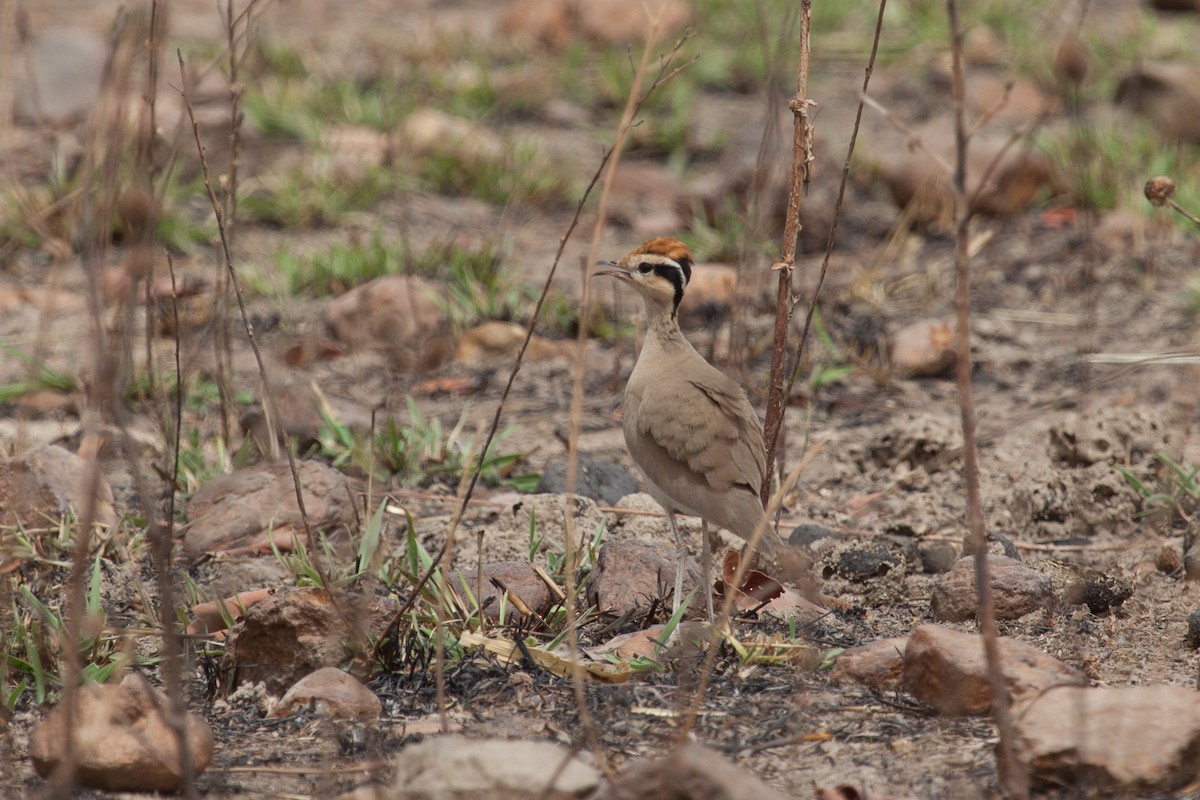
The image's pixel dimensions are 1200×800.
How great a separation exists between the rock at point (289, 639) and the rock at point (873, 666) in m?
1.26

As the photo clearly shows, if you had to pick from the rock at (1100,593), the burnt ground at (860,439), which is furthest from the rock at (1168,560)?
the rock at (1100,593)

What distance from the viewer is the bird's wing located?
429 cm

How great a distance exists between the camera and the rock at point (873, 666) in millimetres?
3768

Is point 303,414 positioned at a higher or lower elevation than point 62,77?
lower

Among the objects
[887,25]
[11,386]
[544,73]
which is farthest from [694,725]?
[887,25]

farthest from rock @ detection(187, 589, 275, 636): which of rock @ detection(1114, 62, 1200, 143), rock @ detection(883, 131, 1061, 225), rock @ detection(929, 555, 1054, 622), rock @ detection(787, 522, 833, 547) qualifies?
rock @ detection(1114, 62, 1200, 143)

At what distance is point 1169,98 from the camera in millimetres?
9242

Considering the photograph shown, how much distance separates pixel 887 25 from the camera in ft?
37.5

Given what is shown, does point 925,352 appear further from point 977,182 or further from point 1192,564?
point 1192,564

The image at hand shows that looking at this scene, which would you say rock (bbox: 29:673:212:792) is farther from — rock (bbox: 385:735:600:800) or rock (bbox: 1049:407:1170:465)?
rock (bbox: 1049:407:1170:465)

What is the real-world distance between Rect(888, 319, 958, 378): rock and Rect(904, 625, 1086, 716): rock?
3.32 meters

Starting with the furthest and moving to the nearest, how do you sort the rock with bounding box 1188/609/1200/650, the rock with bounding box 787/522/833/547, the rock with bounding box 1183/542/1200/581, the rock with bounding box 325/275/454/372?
the rock with bounding box 325/275/454/372
the rock with bounding box 787/522/833/547
the rock with bounding box 1183/542/1200/581
the rock with bounding box 1188/609/1200/650

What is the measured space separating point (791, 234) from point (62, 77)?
25.1 feet

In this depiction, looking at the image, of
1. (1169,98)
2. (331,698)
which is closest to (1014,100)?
(1169,98)
